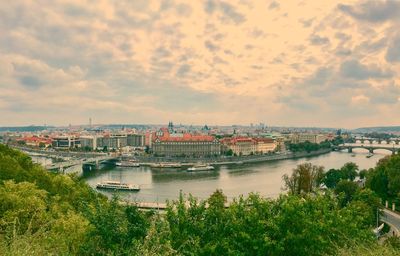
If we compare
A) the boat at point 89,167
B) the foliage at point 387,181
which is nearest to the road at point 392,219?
the foliage at point 387,181

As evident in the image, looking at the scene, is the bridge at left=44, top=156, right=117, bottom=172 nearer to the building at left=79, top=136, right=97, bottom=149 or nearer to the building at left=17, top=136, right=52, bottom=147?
the building at left=79, top=136, right=97, bottom=149

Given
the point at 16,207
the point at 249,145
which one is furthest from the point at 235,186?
the point at 249,145

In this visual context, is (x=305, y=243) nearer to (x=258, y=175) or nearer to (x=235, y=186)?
(x=235, y=186)

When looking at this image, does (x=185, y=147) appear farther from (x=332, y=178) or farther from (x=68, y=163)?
(x=332, y=178)

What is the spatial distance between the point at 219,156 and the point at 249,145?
719cm

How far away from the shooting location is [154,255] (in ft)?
11.4

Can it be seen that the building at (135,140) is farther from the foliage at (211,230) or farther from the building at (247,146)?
the foliage at (211,230)

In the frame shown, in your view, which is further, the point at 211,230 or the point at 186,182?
the point at 186,182

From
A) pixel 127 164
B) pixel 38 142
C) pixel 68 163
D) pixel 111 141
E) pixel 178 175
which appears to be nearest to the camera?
pixel 178 175

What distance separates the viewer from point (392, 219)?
45.9 feet

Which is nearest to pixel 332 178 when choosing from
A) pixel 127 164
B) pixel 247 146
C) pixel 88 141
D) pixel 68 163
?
pixel 68 163

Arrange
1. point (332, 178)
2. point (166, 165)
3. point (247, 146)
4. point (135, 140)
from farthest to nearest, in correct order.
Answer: point (135, 140)
point (247, 146)
point (166, 165)
point (332, 178)

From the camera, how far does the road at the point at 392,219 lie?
13045 mm

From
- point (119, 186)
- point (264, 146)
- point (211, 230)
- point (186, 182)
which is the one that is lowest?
point (186, 182)
